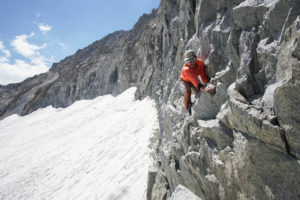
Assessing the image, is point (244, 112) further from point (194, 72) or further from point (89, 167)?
point (89, 167)

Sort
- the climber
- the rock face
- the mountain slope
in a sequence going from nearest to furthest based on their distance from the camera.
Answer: the rock face, the climber, the mountain slope

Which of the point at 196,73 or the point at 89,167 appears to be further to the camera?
the point at 89,167

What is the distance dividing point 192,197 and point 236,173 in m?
1.22

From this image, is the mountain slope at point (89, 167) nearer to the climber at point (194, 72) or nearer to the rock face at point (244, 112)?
the rock face at point (244, 112)

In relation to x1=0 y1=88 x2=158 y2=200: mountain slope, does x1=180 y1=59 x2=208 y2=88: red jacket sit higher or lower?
higher

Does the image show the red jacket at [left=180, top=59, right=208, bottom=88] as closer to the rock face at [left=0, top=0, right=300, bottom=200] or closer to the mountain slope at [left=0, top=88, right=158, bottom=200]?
the rock face at [left=0, top=0, right=300, bottom=200]

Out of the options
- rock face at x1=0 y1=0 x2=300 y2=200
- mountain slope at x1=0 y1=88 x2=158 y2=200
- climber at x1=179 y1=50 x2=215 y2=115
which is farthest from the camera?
mountain slope at x1=0 y1=88 x2=158 y2=200

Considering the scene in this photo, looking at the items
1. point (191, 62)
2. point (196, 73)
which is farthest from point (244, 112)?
point (191, 62)

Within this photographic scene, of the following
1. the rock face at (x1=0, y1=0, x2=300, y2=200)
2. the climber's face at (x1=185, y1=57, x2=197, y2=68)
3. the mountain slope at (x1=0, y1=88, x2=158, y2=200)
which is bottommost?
the mountain slope at (x1=0, y1=88, x2=158, y2=200)

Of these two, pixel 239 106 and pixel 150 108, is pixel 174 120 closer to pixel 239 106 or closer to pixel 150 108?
pixel 239 106

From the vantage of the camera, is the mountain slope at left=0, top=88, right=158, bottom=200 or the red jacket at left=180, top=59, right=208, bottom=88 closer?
the red jacket at left=180, top=59, right=208, bottom=88

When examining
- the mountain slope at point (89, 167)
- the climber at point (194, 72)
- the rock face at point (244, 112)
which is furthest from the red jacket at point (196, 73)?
the mountain slope at point (89, 167)

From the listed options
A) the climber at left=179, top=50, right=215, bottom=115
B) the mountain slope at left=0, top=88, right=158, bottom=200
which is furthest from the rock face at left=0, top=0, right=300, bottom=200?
the mountain slope at left=0, top=88, right=158, bottom=200

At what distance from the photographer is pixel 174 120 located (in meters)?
5.73
